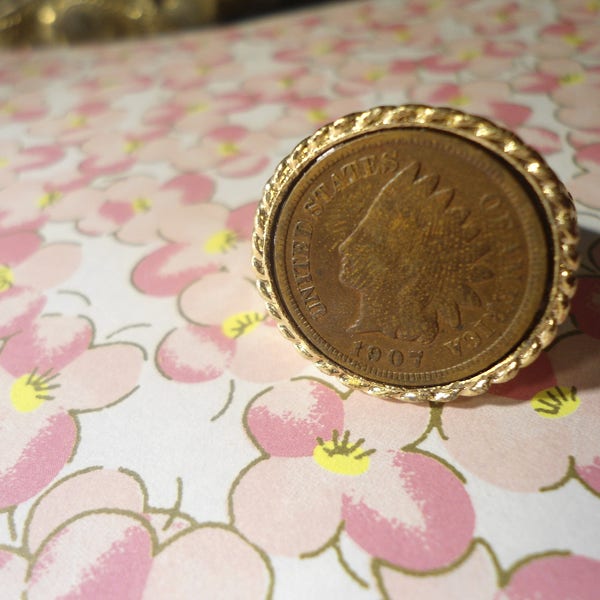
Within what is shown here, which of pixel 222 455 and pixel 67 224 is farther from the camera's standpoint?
pixel 67 224

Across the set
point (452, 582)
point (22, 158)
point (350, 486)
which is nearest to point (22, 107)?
point (22, 158)

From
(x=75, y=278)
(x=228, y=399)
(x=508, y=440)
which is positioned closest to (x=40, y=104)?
(x=75, y=278)

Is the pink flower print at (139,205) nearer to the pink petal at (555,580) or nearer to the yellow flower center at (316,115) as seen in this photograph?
the yellow flower center at (316,115)

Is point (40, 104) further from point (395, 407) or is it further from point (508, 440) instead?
point (508, 440)

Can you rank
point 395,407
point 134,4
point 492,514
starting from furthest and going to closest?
point 134,4, point 395,407, point 492,514

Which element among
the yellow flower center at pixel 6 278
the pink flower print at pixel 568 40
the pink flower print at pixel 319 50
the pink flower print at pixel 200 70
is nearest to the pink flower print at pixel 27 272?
the yellow flower center at pixel 6 278

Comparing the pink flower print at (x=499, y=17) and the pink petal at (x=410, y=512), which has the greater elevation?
the pink flower print at (x=499, y=17)
